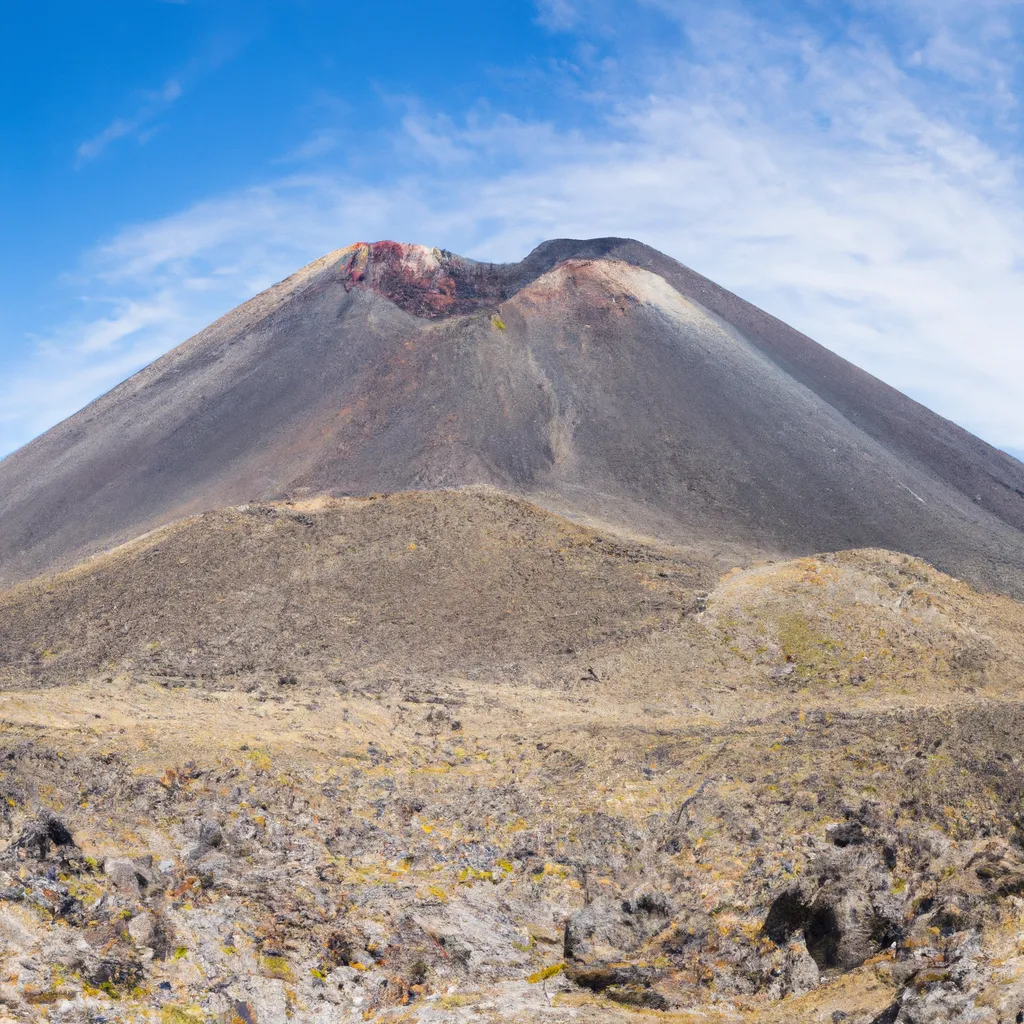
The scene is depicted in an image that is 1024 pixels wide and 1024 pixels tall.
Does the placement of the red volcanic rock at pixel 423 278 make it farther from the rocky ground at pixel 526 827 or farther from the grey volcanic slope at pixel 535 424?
the rocky ground at pixel 526 827

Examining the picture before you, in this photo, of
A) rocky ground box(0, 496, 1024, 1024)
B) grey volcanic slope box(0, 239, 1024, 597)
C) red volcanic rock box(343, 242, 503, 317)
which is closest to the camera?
rocky ground box(0, 496, 1024, 1024)

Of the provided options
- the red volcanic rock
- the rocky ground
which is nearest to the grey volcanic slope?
the red volcanic rock

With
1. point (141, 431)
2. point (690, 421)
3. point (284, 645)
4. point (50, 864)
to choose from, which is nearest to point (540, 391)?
point (690, 421)

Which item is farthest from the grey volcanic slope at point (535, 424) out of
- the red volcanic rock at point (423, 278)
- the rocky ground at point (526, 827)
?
the rocky ground at point (526, 827)

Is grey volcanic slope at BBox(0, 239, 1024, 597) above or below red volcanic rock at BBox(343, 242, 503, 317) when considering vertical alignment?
below

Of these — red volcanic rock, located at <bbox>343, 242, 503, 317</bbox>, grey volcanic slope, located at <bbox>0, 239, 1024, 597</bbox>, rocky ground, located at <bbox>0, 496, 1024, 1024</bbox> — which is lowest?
rocky ground, located at <bbox>0, 496, 1024, 1024</bbox>

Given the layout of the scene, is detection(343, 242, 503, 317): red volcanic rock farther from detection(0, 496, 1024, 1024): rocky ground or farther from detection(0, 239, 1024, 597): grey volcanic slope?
detection(0, 496, 1024, 1024): rocky ground

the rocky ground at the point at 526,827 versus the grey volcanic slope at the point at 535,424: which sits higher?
the grey volcanic slope at the point at 535,424

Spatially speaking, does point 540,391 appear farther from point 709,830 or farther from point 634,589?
point 709,830
